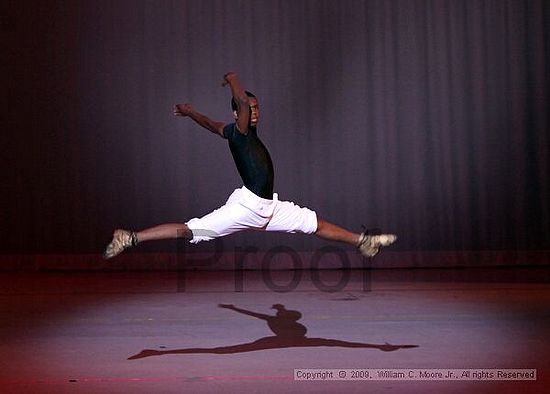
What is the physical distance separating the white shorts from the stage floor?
742 mm

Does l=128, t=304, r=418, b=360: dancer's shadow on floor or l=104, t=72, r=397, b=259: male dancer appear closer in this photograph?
l=104, t=72, r=397, b=259: male dancer

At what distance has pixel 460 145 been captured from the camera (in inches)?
371

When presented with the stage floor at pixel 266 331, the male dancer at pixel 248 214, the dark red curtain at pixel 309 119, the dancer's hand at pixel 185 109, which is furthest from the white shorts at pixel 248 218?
the dark red curtain at pixel 309 119

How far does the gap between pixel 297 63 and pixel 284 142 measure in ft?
3.00

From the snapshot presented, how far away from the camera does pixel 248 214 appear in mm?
4832

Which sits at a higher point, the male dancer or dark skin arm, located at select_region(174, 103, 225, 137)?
dark skin arm, located at select_region(174, 103, 225, 137)

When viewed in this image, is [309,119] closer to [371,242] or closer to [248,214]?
[371,242]

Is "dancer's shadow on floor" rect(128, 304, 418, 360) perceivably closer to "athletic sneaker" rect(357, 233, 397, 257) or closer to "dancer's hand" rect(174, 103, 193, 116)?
"athletic sneaker" rect(357, 233, 397, 257)

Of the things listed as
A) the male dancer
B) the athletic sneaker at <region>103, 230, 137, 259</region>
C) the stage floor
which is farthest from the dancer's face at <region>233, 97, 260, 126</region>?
the stage floor

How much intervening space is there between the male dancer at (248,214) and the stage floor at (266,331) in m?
0.69

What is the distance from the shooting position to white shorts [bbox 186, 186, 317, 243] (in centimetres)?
479

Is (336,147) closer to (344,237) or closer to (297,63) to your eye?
(297,63)

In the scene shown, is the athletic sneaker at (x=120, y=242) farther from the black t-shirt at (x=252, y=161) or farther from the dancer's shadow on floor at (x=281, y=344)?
the black t-shirt at (x=252, y=161)

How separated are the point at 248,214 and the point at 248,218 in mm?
34
